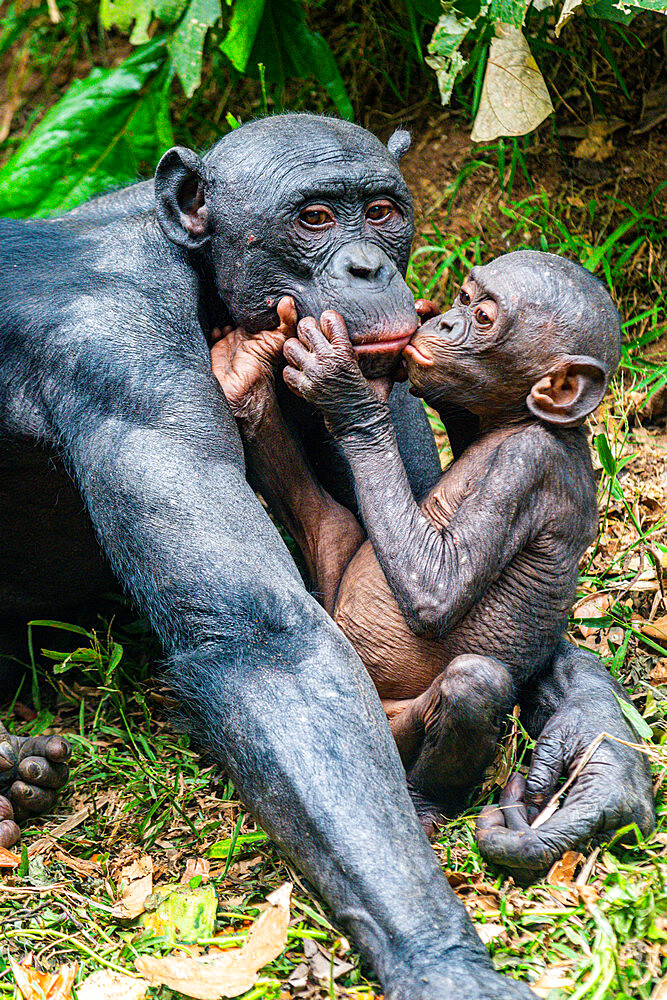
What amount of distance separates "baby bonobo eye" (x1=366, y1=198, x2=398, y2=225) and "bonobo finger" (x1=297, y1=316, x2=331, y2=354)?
372mm

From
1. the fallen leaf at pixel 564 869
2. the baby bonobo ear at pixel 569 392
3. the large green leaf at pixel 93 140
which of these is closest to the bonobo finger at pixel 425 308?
the baby bonobo ear at pixel 569 392

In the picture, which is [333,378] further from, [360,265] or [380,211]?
[380,211]

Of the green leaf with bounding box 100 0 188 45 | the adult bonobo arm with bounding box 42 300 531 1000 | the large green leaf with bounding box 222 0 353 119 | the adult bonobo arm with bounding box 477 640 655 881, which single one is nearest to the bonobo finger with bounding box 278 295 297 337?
the adult bonobo arm with bounding box 42 300 531 1000

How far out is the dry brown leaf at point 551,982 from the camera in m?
2.07

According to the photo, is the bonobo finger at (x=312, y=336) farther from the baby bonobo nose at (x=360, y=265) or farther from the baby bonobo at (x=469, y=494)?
the baby bonobo nose at (x=360, y=265)

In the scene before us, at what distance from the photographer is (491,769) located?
2.76 metres

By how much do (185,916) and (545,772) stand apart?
907 mm

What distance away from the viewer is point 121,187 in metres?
A: 3.59

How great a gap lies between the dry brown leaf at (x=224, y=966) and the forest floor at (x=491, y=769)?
0.04m

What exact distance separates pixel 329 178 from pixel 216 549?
980mm

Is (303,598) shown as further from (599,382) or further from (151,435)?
(599,382)

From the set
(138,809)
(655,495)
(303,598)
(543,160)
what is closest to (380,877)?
(303,598)

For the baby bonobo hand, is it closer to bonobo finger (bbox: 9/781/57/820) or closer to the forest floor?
the forest floor

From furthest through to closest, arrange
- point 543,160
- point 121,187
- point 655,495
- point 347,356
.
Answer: point 543,160 → point 655,495 → point 121,187 → point 347,356
